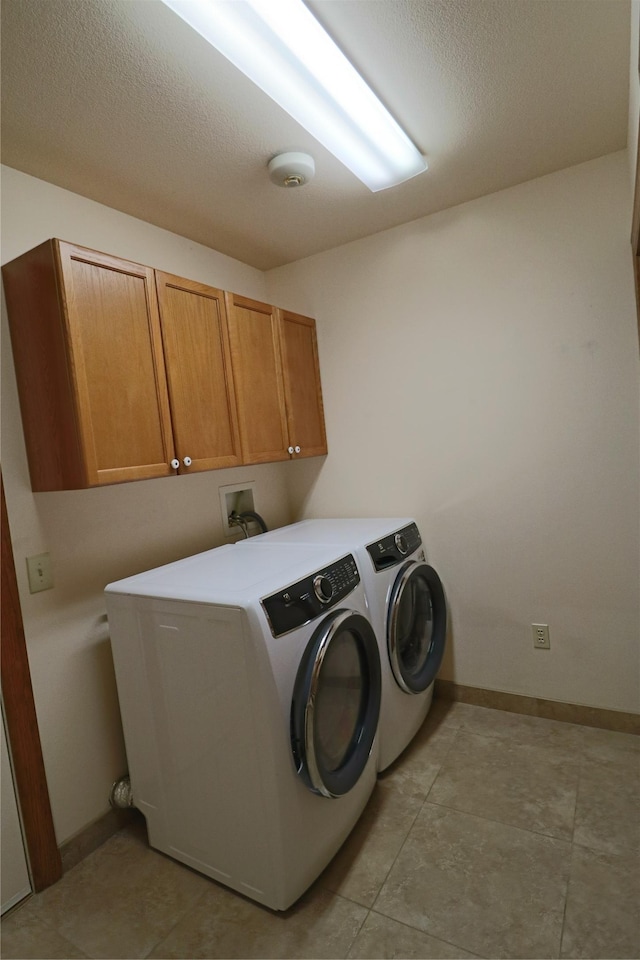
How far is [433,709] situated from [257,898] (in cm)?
124

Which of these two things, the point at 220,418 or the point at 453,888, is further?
the point at 220,418

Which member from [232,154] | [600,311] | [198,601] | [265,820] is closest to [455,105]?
[232,154]

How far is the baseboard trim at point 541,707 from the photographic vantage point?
6.94 feet

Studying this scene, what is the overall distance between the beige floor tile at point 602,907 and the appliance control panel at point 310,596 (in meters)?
1.05

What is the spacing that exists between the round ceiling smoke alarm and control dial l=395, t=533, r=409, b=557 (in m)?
1.46

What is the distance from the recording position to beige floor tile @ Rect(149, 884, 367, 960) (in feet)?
4.34

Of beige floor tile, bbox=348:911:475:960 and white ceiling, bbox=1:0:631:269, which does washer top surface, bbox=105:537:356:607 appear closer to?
beige floor tile, bbox=348:911:475:960

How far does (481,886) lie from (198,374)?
193 centimetres

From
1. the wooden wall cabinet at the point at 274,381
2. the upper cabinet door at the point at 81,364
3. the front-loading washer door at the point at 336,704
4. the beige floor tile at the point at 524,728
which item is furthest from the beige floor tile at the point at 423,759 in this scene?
the upper cabinet door at the point at 81,364

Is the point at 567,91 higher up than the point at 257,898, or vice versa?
the point at 567,91

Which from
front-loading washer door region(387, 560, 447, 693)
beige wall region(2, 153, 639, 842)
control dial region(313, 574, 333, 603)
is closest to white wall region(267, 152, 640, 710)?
beige wall region(2, 153, 639, 842)

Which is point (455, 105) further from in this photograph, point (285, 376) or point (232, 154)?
point (285, 376)

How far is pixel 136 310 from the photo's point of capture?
168cm

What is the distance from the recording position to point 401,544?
2168 mm
